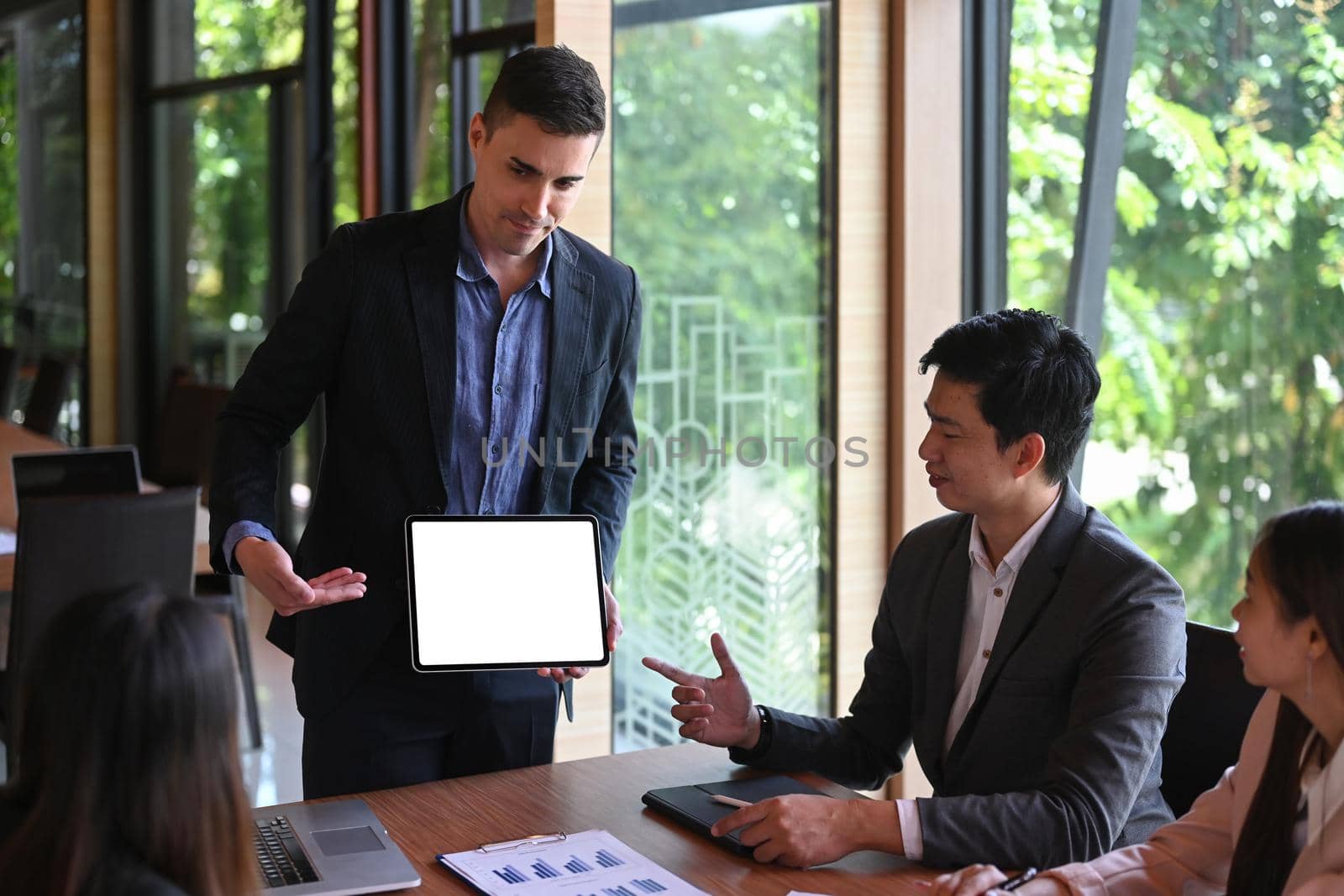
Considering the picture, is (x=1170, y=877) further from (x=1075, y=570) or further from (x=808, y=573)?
(x=808, y=573)

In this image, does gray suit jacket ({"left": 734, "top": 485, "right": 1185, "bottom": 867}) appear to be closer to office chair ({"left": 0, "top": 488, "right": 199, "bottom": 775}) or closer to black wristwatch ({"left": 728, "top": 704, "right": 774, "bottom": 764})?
black wristwatch ({"left": 728, "top": 704, "right": 774, "bottom": 764})

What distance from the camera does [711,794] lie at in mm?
1864

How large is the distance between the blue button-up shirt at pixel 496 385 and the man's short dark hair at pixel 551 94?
208mm

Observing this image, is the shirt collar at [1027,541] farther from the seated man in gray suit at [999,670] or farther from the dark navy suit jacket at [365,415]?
the dark navy suit jacket at [365,415]

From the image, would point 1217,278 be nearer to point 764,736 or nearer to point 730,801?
point 764,736

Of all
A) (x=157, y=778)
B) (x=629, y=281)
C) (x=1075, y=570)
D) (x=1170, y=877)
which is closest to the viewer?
(x=157, y=778)

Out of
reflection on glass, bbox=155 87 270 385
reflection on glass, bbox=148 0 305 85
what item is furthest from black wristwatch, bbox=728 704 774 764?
reflection on glass, bbox=155 87 270 385

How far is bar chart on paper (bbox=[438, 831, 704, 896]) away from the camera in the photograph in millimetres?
1561

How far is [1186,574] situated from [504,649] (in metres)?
2.00

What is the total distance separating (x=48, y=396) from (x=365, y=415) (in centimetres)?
589

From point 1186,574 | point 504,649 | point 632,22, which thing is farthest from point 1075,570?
point 632,22

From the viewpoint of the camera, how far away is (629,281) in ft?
7.48

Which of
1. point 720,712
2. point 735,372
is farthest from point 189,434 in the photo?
point 720,712

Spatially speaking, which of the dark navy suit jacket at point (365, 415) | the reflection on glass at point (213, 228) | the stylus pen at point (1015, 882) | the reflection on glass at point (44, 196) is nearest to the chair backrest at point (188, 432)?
the reflection on glass at point (213, 228)
